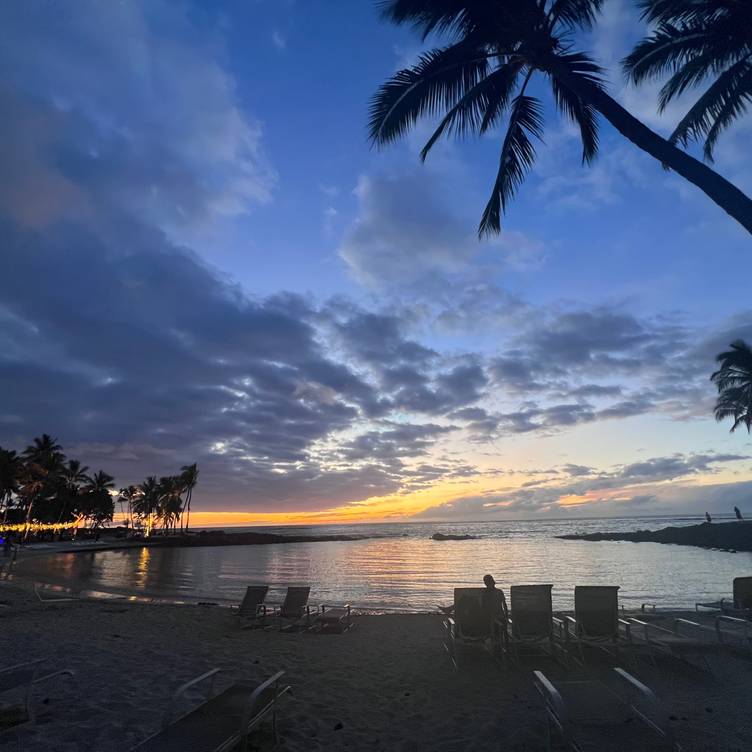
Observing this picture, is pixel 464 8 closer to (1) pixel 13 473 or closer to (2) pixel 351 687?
(2) pixel 351 687

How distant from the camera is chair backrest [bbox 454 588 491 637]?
7.35 metres

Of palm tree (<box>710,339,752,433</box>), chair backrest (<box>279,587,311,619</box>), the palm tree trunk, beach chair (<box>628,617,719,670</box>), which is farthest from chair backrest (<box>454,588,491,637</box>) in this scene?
palm tree (<box>710,339,752,433</box>)

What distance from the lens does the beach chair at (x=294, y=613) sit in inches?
416

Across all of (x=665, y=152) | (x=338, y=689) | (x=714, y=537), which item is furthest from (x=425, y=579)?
(x=714, y=537)

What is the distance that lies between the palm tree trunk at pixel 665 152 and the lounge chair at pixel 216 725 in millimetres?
6443

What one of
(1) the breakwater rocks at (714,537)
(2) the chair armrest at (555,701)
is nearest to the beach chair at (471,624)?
(2) the chair armrest at (555,701)

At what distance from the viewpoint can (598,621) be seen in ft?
23.7

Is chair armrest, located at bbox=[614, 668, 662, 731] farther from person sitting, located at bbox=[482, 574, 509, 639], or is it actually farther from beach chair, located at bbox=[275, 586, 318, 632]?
beach chair, located at bbox=[275, 586, 318, 632]

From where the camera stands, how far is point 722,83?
7.70 metres

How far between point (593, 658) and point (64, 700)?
7020mm

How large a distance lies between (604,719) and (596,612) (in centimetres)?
342

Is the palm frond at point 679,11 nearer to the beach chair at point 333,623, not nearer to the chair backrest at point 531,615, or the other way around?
the chair backrest at point 531,615

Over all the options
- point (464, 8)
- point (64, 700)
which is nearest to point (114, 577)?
point (64, 700)

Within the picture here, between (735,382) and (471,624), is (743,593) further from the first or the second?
(735,382)
